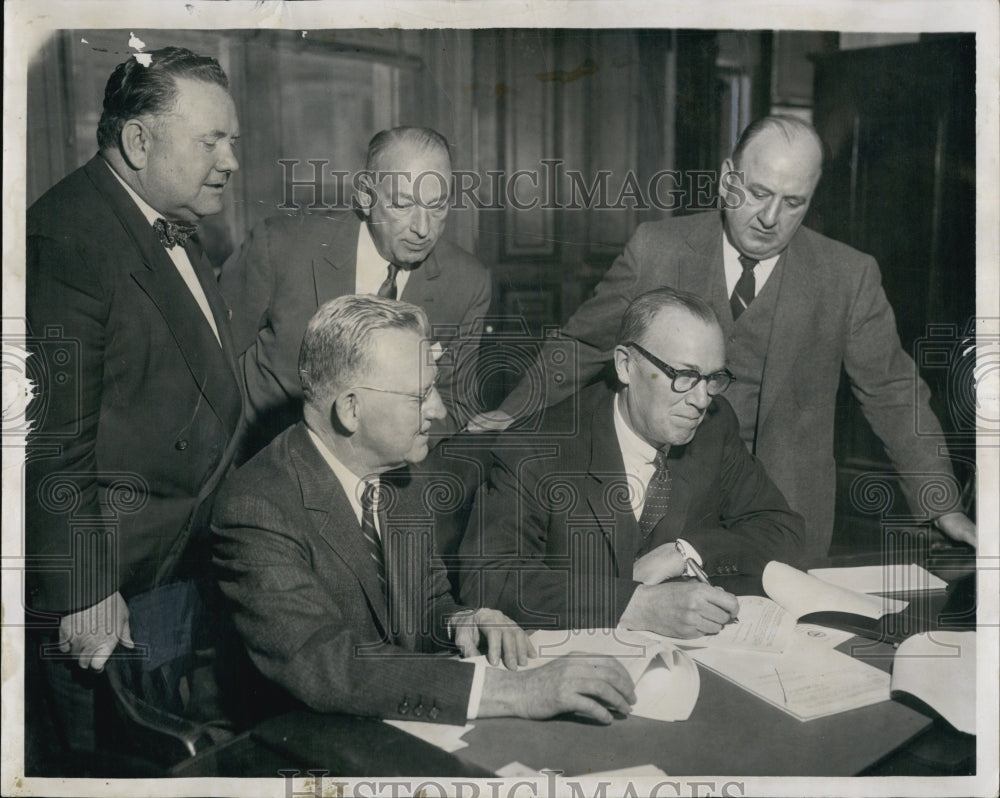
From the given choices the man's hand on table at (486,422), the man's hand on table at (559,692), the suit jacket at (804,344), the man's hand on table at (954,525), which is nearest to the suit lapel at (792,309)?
the suit jacket at (804,344)

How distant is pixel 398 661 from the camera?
10.0 feet

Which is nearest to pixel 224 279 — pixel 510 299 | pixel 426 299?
pixel 426 299

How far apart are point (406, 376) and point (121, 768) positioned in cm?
174

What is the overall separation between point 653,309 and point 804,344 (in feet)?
1.93

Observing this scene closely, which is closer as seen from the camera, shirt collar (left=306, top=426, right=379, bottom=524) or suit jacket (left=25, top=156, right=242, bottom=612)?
shirt collar (left=306, top=426, right=379, bottom=524)

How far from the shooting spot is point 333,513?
3.03 metres

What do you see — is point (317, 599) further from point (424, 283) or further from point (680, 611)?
point (680, 611)

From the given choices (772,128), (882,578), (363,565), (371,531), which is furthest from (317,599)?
(772,128)

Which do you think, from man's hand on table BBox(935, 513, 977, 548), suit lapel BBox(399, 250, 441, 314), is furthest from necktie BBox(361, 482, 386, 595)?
man's hand on table BBox(935, 513, 977, 548)

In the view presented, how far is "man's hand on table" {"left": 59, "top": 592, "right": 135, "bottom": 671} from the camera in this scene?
3.28 metres

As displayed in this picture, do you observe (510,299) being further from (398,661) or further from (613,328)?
(398,661)

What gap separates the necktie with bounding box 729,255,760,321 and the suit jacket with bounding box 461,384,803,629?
0.34 metres

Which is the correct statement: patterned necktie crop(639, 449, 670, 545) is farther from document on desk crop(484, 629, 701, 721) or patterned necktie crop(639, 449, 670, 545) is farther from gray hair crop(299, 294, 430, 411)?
gray hair crop(299, 294, 430, 411)

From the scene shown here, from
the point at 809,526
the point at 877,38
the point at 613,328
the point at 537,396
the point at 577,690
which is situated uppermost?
the point at 877,38
